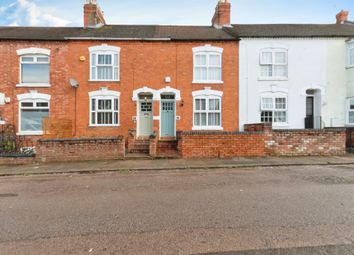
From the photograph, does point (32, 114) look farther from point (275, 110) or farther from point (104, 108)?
point (275, 110)

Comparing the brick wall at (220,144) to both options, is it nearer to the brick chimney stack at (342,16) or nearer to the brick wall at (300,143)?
the brick wall at (300,143)

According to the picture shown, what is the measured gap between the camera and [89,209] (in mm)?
4539

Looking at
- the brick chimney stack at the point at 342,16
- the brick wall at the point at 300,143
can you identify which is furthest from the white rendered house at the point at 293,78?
the brick chimney stack at the point at 342,16

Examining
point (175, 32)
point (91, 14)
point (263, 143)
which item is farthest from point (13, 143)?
point (263, 143)

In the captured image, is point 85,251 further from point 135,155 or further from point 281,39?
point 281,39

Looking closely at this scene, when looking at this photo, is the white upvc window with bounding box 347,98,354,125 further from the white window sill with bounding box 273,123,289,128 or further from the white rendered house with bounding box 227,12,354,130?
the white window sill with bounding box 273,123,289,128

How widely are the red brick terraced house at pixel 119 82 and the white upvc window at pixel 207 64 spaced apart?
61 millimetres

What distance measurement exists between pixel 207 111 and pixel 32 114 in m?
10.9

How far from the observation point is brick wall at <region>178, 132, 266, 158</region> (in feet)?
35.1

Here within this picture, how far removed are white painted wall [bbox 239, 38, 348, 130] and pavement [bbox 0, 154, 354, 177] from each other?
470 cm

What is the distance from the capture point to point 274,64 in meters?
14.2

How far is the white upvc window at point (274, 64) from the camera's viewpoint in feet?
46.5

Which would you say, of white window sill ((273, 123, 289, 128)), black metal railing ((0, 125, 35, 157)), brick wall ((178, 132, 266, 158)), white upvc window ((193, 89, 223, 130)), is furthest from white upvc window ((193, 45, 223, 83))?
black metal railing ((0, 125, 35, 157))

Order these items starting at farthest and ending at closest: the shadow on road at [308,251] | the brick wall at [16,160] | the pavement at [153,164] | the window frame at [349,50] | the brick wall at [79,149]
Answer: the window frame at [349,50]
the brick wall at [79,149]
the brick wall at [16,160]
the pavement at [153,164]
the shadow on road at [308,251]
